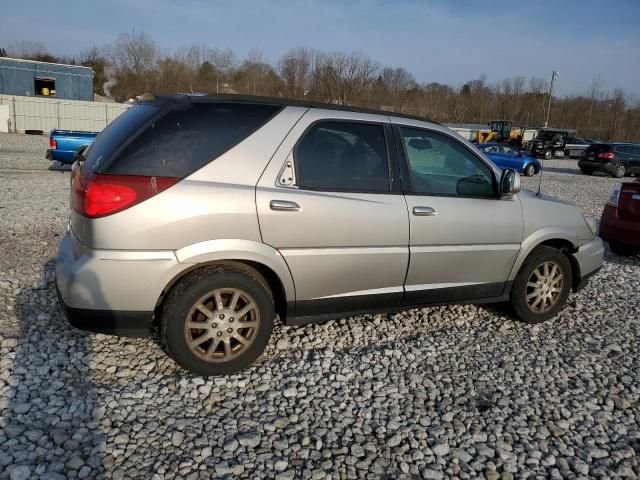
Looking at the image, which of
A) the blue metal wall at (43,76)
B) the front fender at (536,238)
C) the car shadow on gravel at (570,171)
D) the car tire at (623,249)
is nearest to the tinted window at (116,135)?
the front fender at (536,238)

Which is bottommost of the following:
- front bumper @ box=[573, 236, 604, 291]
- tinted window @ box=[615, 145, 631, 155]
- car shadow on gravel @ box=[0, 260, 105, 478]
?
car shadow on gravel @ box=[0, 260, 105, 478]

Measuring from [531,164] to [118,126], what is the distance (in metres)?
23.4

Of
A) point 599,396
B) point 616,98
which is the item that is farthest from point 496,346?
point 616,98

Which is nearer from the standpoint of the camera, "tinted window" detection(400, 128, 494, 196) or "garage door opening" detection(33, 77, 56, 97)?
"tinted window" detection(400, 128, 494, 196)

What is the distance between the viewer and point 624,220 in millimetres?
7203

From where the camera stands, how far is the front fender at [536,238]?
14.4ft

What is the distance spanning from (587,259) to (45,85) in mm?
46220

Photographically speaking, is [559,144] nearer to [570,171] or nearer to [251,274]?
[570,171]

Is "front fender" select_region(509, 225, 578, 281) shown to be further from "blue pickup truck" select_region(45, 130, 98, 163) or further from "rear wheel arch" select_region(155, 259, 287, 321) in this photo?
"blue pickup truck" select_region(45, 130, 98, 163)

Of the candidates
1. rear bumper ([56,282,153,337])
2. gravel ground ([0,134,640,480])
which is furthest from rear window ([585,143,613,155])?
rear bumper ([56,282,153,337])

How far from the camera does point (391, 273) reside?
3.85 metres

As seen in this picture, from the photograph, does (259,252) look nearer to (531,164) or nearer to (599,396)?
(599,396)

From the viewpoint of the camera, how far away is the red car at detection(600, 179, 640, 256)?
7.07m

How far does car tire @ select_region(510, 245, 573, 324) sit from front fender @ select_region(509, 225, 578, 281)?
3.9 inches
